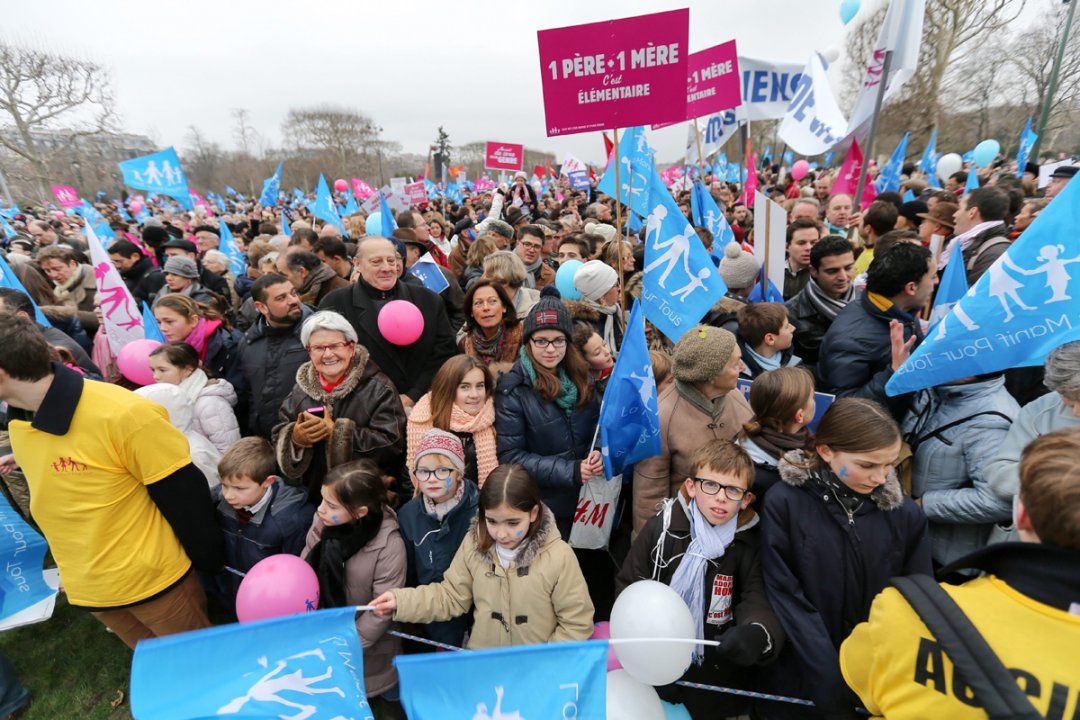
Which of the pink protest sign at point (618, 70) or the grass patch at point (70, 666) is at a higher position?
the pink protest sign at point (618, 70)

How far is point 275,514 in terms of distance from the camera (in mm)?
2711

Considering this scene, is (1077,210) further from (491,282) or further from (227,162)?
(227,162)

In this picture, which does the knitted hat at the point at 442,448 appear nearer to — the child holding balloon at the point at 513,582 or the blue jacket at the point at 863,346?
the child holding balloon at the point at 513,582

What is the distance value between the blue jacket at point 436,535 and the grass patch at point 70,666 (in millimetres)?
2011

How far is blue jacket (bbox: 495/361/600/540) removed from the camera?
2760mm

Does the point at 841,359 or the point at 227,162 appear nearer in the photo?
the point at 841,359

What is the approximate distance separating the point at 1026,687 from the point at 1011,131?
125 feet

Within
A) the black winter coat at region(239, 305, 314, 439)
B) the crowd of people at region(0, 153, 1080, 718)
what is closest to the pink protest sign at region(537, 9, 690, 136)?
the crowd of people at region(0, 153, 1080, 718)

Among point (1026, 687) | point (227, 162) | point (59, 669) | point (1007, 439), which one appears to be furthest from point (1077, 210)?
point (227, 162)

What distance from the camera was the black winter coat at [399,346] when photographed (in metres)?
3.68

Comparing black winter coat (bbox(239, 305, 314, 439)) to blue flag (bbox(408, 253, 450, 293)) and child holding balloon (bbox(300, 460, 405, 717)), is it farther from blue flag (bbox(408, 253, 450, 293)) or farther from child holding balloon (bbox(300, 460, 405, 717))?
blue flag (bbox(408, 253, 450, 293))

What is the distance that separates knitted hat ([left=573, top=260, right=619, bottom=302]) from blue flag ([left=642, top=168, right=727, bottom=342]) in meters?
0.30

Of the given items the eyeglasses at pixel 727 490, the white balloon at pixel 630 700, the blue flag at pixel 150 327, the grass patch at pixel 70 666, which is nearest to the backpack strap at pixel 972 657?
the eyeglasses at pixel 727 490

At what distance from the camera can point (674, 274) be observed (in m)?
3.32
